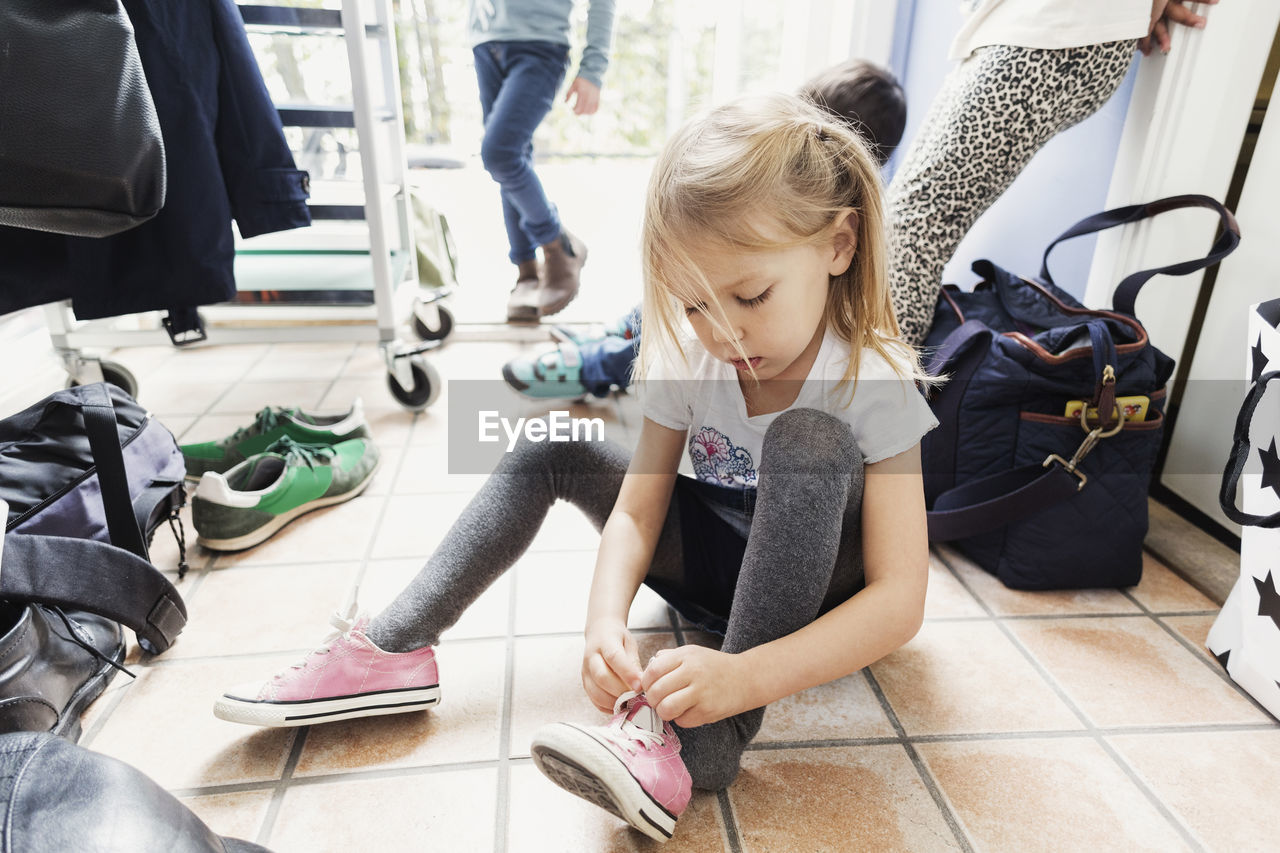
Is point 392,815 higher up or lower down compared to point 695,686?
lower down

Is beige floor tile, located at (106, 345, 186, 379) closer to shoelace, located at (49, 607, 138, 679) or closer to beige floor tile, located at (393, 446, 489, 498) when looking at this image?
beige floor tile, located at (393, 446, 489, 498)

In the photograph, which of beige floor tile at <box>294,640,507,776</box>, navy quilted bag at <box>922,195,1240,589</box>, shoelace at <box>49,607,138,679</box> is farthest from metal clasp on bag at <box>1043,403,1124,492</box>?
shoelace at <box>49,607,138,679</box>

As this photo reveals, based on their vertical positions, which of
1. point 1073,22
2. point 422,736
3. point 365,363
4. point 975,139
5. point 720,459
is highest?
point 1073,22

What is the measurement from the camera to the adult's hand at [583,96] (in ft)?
5.84

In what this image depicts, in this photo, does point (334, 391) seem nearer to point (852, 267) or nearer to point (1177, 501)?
point (852, 267)

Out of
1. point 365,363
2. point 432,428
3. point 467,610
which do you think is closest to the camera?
point 467,610

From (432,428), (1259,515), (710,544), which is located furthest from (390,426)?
(1259,515)

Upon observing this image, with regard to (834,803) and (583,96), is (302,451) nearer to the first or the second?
(834,803)

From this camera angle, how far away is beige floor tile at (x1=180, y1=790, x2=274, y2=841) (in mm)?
672

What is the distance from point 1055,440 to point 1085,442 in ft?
0.11

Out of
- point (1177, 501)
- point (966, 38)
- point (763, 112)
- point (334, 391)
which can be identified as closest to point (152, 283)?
point (334, 391)

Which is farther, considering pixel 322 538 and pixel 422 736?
pixel 322 538

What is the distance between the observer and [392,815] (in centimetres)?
69

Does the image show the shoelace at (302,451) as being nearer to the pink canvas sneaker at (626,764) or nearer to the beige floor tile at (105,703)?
the beige floor tile at (105,703)
